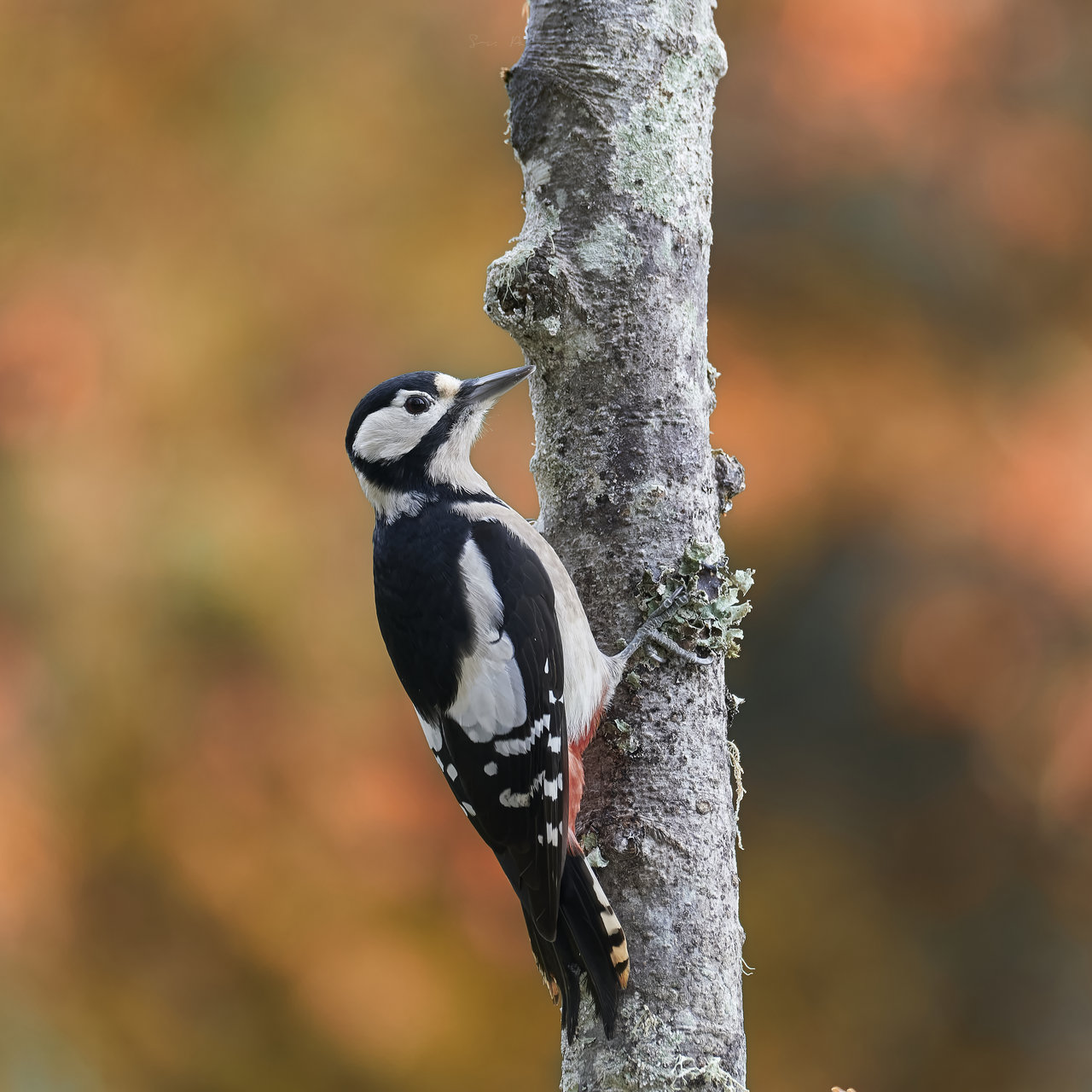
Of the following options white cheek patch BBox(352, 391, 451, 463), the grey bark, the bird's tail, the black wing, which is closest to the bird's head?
white cheek patch BBox(352, 391, 451, 463)

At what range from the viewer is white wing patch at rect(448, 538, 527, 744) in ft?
7.88

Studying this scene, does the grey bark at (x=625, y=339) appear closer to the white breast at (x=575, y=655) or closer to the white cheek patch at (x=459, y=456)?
the white breast at (x=575, y=655)

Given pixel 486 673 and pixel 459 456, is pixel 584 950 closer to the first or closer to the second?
pixel 486 673

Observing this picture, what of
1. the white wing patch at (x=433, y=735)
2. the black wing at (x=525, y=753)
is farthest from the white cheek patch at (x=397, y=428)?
the white wing patch at (x=433, y=735)

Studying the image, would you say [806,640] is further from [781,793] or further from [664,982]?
[664,982]

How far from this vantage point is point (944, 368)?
16.8ft

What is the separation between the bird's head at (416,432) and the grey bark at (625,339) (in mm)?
407

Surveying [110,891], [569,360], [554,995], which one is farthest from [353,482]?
[554,995]

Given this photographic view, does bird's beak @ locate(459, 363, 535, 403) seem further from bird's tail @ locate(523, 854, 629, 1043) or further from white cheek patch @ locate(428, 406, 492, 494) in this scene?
bird's tail @ locate(523, 854, 629, 1043)

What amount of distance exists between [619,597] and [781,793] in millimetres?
3148

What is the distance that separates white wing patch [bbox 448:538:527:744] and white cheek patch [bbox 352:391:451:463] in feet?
1.30

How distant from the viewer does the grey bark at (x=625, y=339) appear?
222 cm

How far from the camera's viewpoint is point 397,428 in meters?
2.74

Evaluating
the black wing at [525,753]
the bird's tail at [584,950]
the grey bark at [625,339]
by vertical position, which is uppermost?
the grey bark at [625,339]
